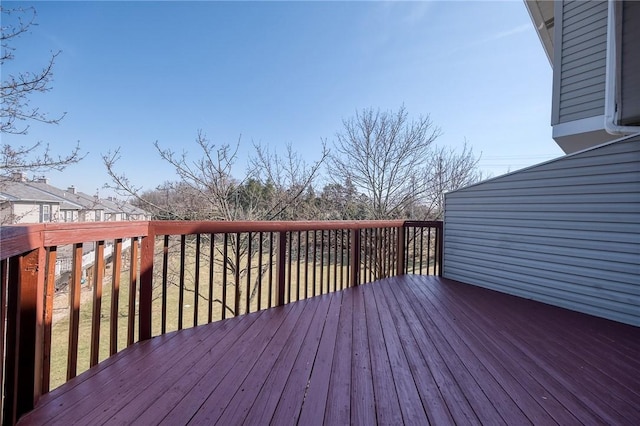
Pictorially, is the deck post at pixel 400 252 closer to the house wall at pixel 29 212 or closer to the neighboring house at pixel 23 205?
the neighboring house at pixel 23 205

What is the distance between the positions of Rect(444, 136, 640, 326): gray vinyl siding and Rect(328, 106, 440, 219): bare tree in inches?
201

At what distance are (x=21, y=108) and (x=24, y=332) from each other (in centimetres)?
524

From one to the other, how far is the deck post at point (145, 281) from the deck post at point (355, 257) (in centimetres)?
234

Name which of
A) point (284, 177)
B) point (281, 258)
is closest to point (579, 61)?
point (281, 258)

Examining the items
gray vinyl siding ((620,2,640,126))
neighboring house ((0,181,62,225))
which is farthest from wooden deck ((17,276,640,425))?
neighboring house ((0,181,62,225))

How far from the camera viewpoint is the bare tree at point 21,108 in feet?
13.0

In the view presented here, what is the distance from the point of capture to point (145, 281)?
6.74 feet

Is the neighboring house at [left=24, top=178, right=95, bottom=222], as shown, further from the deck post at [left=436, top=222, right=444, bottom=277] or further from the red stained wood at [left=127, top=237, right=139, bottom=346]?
the deck post at [left=436, top=222, right=444, bottom=277]

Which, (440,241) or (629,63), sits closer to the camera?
(629,63)

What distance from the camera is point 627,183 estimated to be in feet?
8.87

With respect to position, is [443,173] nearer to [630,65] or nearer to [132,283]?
[630,65]

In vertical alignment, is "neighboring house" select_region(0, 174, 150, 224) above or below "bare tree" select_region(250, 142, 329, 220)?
below

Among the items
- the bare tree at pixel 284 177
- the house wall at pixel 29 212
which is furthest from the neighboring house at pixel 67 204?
the bare tree at pixel 284 177

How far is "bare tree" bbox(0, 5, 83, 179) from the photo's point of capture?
3.96m
